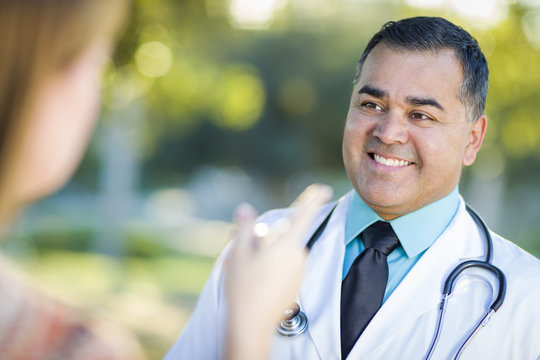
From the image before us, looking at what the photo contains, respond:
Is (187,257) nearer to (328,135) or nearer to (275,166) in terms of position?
(275,166)

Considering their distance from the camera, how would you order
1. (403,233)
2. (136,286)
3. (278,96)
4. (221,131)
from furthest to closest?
(221,131) < (278,96) < (136,286) < (403,233)

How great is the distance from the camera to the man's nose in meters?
2.02

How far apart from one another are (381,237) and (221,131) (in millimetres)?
12977

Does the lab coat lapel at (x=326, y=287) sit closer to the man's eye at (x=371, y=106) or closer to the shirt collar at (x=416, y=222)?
the shirt collar at (x=416, y=222)

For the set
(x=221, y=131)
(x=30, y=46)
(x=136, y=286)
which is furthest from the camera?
(x=221, y=131)

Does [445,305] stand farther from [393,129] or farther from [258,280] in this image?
[258,280]

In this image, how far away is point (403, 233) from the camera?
2.01m

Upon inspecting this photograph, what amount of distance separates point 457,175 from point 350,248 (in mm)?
497

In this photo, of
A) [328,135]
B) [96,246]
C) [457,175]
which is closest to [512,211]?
[328,135]

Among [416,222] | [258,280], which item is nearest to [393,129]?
[416,222]

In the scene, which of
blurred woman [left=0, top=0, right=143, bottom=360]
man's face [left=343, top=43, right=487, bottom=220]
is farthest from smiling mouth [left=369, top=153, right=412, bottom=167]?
blurred woman [left=0, top=0, right=143, bottom=360]

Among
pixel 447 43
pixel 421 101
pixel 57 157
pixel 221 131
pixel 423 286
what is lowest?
pixel 221 131

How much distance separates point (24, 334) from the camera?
826 mm

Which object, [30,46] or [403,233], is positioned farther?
[403,233]
